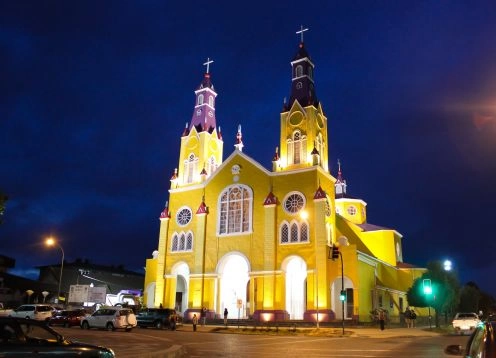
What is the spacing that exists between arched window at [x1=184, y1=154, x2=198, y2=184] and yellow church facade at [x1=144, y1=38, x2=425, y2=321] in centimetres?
12

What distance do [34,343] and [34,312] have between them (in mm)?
30497

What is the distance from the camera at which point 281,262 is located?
45.1m

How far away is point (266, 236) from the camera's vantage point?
1817 inches

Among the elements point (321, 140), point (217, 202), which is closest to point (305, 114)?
point (321, 140)

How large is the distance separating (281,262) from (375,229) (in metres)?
23.8

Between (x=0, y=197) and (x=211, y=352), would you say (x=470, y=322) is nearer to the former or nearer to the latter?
(x=211, y=352)

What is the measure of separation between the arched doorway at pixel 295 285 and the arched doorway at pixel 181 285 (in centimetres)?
1120

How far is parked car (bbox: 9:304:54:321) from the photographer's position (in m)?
35.6

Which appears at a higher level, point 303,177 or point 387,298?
point 303,177

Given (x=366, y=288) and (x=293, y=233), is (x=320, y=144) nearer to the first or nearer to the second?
(x=293, y=233)

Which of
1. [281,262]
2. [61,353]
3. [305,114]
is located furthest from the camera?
[305,114]

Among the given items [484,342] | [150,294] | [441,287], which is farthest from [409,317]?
[484,342]

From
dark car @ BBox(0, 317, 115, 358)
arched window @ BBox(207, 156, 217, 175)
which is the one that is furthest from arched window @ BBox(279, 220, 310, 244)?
dark car @ BBox(0, 317, 115, 358)

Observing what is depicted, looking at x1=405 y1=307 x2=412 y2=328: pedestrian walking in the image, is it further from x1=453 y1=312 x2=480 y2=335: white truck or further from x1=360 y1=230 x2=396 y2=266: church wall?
x1=360 y1=230 x2=396 y2=266: church wall
